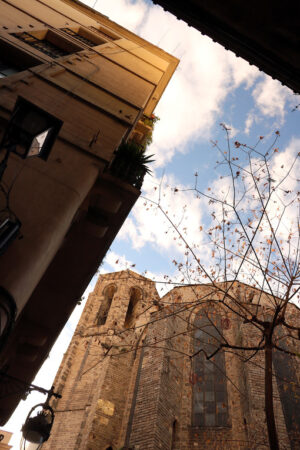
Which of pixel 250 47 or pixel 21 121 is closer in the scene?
pixel 21 121

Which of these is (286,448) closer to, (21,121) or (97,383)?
(97,383)

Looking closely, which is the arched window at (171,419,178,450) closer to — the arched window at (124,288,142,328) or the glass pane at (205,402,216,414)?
the glass pane at (205,402,216,414)

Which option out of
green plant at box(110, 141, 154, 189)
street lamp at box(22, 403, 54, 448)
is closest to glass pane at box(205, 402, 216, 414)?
street lamp at box(22, 403, 54, 448)

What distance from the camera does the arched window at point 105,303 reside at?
70.8 ft

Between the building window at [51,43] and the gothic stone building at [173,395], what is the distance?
260 inches

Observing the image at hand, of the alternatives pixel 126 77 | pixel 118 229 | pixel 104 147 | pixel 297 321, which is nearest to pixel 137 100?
pixel 126 77

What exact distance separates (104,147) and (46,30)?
4738 mm

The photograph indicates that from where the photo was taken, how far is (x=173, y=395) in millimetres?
12750

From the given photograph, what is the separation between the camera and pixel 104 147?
5234mm

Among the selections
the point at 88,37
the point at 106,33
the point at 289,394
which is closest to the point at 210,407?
the point at 289,394

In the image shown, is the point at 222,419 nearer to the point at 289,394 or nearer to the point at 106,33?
the point at 289,394

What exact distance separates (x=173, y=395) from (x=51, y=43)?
43.0ft

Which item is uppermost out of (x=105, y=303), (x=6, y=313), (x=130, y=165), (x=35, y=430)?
(x=105, y=303)

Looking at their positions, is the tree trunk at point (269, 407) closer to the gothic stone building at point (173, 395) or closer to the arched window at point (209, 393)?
the gothic stone building at point (173, 395)
